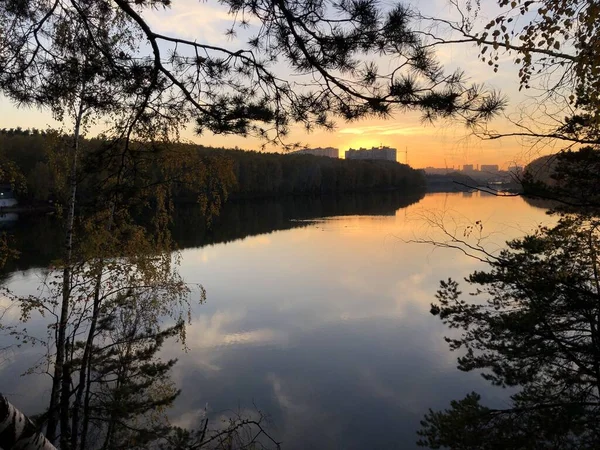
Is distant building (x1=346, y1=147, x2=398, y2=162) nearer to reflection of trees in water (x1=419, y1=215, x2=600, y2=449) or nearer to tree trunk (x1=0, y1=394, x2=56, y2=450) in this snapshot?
reflection of trees in water (x1=419, y1=215, x2=600, y2=449)

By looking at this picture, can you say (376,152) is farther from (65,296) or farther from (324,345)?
(65,296)

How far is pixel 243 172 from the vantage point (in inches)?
2434

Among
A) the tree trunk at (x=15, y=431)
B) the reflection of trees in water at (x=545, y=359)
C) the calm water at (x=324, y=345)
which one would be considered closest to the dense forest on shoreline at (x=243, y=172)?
the tree trunk at (x=15, y=431)

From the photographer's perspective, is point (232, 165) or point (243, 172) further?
point (243, 172)

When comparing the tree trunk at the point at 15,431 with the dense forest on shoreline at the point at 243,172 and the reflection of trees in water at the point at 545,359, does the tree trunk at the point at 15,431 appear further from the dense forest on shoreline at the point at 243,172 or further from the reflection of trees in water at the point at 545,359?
the reflection of trees in water at the point at 545,359

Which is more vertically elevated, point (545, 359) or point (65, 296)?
point (65, 296)

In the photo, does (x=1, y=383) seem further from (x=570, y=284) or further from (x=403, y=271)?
(x=403, y=271)

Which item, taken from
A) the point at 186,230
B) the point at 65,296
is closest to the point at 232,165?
the point at 65,296

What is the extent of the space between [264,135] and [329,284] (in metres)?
13.0

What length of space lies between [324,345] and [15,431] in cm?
970

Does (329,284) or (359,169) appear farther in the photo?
(359,169)

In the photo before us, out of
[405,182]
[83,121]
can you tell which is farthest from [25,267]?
[405,182]

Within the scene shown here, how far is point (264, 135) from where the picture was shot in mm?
3152

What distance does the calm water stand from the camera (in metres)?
7.31
